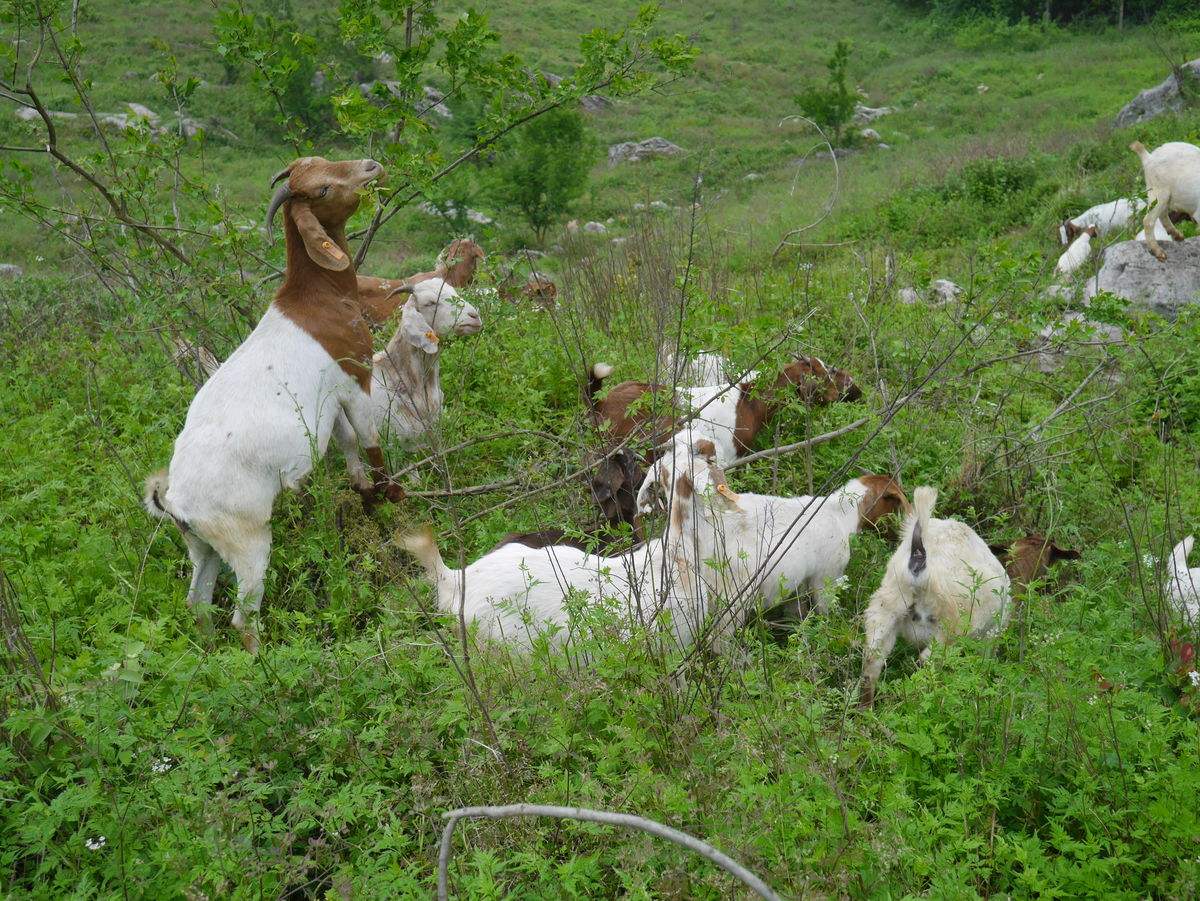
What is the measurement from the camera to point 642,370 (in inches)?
252

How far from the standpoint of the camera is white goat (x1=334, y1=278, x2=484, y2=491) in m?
5.43

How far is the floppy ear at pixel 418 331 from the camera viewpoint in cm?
538

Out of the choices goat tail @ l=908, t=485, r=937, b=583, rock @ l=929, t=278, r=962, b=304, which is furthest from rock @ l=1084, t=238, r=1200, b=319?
goat tail @ l=908, t=485, r=937, b=583

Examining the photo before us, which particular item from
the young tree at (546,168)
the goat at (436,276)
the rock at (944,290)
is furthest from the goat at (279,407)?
the young tree at (546,168)

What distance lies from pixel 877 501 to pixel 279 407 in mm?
2794

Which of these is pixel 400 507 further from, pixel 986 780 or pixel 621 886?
pixel 986 780

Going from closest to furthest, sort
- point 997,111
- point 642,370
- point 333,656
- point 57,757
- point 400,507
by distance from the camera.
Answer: point 57,757 < point 333,656 < point 400,507 < point 642,370 < point 997,111

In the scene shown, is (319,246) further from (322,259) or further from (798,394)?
(798,394)

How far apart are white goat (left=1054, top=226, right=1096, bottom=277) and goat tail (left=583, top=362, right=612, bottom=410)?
5.09 m

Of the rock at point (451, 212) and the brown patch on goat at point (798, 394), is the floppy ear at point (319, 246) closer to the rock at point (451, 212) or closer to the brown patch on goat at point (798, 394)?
the brown patch on goat at point (798, 394)

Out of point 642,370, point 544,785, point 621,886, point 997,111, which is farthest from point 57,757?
point 997,111

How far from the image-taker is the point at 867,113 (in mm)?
28016

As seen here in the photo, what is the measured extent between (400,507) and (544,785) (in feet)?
8.03

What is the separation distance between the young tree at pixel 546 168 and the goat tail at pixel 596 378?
13.8 metres
